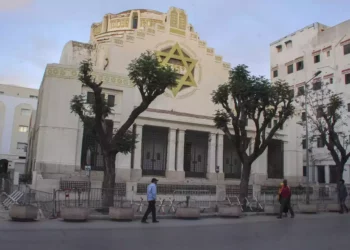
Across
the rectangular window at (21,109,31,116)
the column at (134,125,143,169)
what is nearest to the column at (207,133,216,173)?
the column at (134,125,143,169)

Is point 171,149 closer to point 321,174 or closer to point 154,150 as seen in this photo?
point 154,150

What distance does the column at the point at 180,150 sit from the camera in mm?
28781

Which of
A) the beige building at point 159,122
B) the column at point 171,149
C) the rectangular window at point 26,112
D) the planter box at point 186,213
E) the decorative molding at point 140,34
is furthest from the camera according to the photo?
the rectangular window at point 26,112

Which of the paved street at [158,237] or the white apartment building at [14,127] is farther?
the white apartment building at [14,127]

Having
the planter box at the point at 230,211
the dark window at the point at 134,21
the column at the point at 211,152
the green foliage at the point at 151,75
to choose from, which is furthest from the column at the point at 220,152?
the green foliage at the point at 151,75

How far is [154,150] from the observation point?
30.0m

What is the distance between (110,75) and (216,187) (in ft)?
38.9

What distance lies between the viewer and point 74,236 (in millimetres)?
9555

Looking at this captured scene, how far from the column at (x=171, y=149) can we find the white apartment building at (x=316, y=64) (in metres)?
12.5

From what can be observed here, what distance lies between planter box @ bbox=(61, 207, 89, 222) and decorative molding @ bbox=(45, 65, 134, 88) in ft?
50.2

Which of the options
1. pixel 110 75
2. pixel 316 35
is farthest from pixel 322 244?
pixel 316 35

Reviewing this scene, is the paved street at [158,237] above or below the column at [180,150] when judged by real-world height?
below

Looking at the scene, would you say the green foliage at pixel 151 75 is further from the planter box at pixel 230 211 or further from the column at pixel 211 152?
the column at pixel 211 152

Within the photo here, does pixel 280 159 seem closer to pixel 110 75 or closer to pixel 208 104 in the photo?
pixel 208 104
